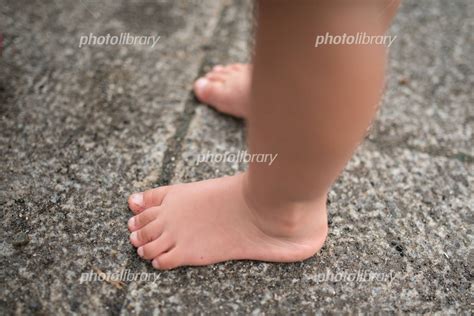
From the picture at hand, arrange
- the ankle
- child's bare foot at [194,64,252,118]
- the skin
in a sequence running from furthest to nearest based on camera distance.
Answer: child's bare foot at [194,64,252,118]
the ankle
the skin

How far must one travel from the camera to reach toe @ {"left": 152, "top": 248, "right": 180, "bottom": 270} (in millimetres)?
975

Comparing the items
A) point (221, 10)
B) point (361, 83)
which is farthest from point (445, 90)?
point (361, 83)

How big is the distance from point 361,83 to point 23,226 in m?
0.74

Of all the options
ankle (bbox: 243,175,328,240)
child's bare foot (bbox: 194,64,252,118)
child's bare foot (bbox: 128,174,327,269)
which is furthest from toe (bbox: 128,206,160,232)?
child's bare foot (bbox: 194,64,252,118)

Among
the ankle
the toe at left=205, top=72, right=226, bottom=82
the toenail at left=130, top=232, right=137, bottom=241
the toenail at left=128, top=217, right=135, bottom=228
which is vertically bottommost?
the toenail at left=130, top=232, right=137, bottom=241

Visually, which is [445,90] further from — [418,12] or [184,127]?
[184,127]

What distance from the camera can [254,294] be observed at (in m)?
→ 0.96

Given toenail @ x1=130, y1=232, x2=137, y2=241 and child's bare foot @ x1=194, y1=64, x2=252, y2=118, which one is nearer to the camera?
toenail @ x1=130, y1=232, x2=137, y2=241

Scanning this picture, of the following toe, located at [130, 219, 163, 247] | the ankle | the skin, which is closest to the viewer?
the skin

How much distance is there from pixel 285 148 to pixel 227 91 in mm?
598

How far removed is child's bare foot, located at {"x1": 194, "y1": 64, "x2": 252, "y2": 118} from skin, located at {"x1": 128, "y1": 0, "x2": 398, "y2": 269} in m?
0.33

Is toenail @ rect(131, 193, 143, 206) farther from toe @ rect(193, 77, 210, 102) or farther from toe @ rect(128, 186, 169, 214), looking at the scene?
toe @ rect(193, 77, 210, 102)

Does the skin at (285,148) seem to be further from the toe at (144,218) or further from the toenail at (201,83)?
the toenail at (201,83)

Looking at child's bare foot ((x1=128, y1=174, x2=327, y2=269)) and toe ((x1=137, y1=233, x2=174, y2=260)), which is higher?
child's bare foot ((x1=128, y1=174, x2=327, y2=269))
